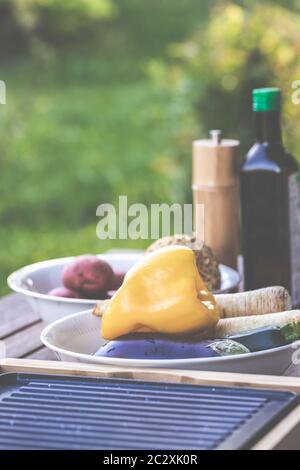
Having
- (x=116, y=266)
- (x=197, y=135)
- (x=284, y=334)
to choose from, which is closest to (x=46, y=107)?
(x=197, y=135)

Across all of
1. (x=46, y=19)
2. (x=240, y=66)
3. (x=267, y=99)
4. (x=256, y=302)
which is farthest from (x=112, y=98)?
(x=256, y=302)

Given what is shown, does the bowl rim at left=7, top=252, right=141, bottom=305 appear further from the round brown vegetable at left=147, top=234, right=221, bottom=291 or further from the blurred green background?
the blurred green background

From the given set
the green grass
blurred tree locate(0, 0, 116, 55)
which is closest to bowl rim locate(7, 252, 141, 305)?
the green grass

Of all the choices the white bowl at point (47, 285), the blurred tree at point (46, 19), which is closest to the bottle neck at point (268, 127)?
the white bowl at point (47, 285)

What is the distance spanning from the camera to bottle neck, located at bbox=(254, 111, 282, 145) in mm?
1586

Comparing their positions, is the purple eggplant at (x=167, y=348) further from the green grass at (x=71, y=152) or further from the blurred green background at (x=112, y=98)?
the green grass at (x=71, y=152)

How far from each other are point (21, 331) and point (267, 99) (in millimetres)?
516

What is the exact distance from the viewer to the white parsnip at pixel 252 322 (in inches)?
47.5

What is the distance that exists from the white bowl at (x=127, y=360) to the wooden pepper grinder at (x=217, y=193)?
419 mm

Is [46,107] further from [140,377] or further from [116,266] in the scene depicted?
[140,377]

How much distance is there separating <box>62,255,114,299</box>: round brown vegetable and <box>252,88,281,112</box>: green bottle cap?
34 centimetres

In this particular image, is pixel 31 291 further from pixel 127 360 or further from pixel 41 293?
pixel 127 360

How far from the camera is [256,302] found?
4.28 feet
